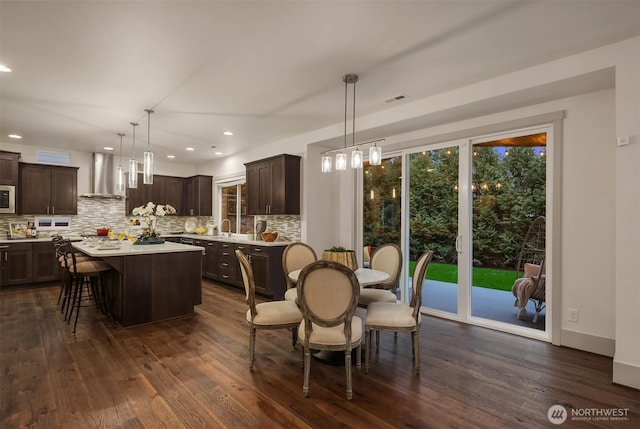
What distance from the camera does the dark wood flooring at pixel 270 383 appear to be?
6.86 feet

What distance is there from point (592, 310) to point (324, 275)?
2807 millimetres

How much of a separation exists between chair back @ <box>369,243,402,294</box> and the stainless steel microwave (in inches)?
256

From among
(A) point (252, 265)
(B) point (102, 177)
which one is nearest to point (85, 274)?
(A) point (252, 265)

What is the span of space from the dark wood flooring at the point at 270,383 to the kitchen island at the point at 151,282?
0.94 feet

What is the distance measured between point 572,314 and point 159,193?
311 inches

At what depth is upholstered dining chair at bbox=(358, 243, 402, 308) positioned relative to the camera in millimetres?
3547

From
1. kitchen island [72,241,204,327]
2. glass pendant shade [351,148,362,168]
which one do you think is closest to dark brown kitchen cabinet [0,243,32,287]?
kitchen island [72,241,204,327]

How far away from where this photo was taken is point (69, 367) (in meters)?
2.76

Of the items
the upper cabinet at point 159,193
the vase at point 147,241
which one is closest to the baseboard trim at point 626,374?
the vase at point 147,241

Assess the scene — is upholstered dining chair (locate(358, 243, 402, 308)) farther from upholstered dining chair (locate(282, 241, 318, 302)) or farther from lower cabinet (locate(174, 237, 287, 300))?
lower cabinet (locate(174, 237, 287, 300))

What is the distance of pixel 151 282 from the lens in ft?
13.2

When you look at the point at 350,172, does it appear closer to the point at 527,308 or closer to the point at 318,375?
the point at 527,308

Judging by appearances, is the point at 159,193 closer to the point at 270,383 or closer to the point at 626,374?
the point at 270,383

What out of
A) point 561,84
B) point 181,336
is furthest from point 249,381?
point 561,84
